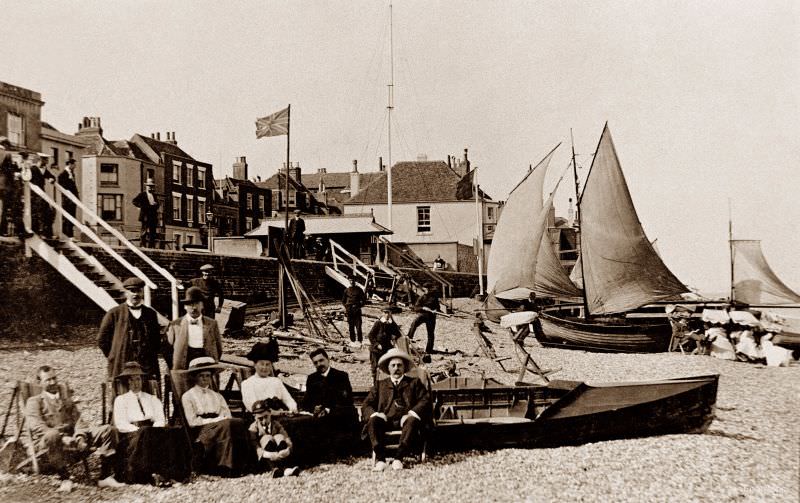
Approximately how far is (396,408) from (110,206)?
2613 cm

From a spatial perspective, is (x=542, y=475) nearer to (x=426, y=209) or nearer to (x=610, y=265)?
(x=610, y=265)

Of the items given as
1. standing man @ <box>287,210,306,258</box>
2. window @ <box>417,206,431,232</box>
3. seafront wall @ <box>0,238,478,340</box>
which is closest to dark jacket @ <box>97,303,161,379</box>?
seafront wall @ <box>0,238,478,340</box>

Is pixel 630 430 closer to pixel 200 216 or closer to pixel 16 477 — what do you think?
pixel 16 477

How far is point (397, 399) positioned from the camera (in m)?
5.85

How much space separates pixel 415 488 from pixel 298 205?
1506 inches

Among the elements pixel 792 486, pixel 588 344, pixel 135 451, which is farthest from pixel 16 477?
pixel 588 344

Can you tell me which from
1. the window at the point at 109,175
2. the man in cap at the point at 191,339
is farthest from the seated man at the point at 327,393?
the window at the point at 109,175

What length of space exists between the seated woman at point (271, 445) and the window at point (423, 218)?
1134 inches

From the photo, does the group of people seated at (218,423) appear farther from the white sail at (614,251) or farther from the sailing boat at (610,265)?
the white sail at (614,251)

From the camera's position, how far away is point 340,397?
239 inches

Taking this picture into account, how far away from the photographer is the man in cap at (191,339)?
6.23 m

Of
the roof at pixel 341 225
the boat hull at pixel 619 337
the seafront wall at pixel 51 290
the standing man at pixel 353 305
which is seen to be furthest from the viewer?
the roof at pixel 341 225

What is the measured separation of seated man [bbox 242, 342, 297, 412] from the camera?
5809 millimetres

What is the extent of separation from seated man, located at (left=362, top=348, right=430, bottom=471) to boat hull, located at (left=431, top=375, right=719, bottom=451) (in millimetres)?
372
